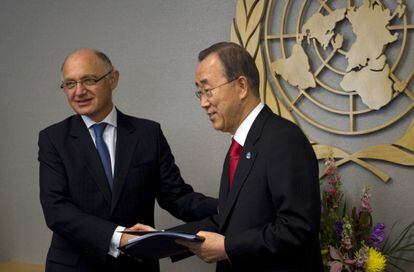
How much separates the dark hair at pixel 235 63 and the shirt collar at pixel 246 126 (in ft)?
0.19

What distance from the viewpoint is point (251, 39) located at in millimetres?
2867

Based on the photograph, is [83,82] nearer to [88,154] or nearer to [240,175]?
[88,154]

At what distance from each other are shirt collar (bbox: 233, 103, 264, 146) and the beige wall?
40.5 inches

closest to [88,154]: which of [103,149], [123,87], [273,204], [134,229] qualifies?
[103,149]

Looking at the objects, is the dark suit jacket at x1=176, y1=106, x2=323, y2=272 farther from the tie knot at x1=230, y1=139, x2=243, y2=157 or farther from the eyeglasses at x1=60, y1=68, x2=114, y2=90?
the eyeglasses at x1=60, y1=68, x2=114, y2=90

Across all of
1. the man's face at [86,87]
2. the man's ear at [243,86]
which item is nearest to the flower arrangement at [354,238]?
the man's ear at [243,86]

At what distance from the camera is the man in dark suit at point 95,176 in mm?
2105

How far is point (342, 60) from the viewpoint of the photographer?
269cm

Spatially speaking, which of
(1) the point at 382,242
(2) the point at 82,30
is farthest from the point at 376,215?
(2) the point at 82,30

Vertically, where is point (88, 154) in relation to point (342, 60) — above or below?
below

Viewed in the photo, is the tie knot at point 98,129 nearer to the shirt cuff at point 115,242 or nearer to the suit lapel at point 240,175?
the shirt cuff at point 115,242

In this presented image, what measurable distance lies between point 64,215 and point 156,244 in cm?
Result: 54

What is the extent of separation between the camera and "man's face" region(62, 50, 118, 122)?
221cm

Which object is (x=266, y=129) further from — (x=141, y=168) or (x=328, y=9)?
(x=328, y=9)
